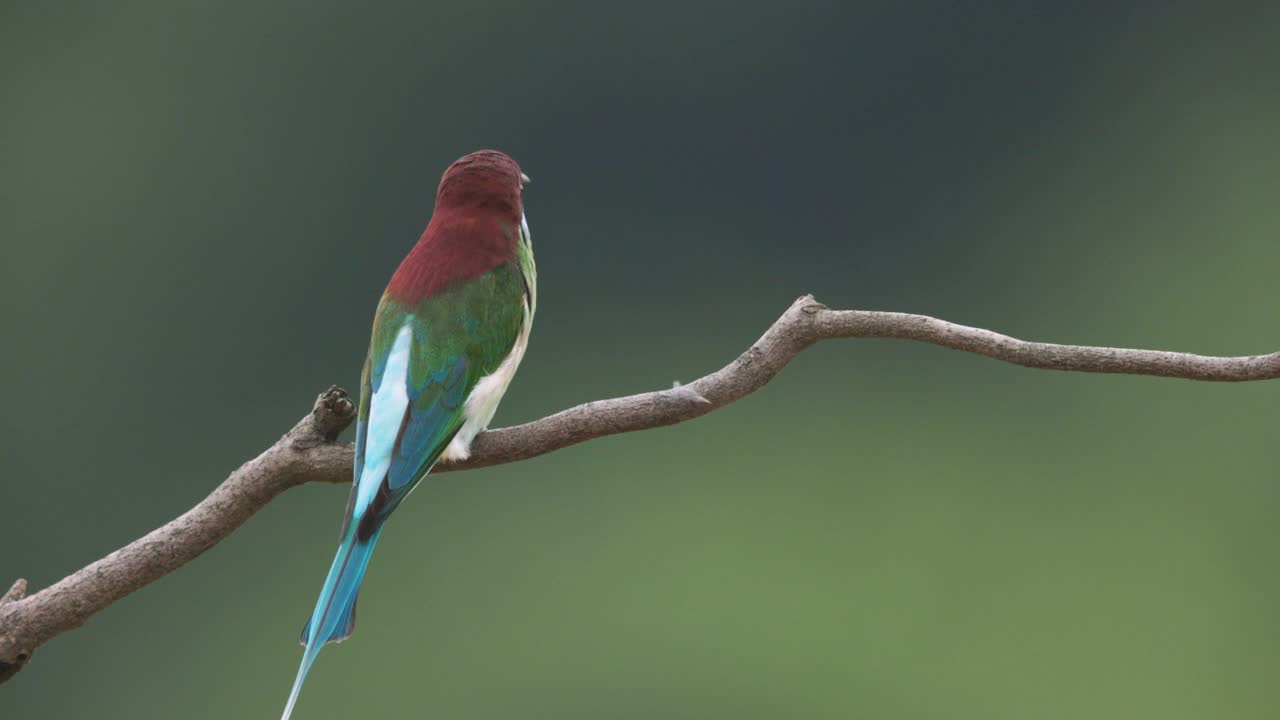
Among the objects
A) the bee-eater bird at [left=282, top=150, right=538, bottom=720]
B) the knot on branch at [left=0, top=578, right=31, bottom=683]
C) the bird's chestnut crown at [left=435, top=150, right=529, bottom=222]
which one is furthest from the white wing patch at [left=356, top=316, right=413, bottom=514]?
the knot on branch at [left=0, top=578, right=31, bottom=683]

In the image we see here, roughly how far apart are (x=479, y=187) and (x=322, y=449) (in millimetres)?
386

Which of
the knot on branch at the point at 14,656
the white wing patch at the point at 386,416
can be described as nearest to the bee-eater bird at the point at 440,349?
the white wing patch at the point at 386,416

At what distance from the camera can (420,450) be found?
1.39 metres

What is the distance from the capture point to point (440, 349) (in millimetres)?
1481

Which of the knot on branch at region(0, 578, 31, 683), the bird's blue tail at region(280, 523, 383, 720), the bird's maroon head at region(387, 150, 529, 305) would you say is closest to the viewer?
the bird's blue tail at region(280, 523, 383, 720)

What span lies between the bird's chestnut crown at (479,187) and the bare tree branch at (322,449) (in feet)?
1.06

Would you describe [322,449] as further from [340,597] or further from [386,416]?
[340,597]

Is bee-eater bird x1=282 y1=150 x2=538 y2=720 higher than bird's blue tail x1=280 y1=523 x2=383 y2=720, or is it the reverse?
bee-eater bird x1=282 y1=150 x2=538 y2=720

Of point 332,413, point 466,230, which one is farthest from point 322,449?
point 466,230

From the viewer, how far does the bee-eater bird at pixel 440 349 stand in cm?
132

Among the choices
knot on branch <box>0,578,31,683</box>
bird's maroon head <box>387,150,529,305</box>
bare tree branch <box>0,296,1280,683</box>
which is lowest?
knot on branch <box>0,578,31,683</box>

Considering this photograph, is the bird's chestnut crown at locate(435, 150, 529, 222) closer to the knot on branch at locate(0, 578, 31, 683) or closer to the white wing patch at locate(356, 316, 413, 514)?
the white wing patch at locate(356, 316, 413, 514)

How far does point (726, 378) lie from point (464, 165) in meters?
0.47

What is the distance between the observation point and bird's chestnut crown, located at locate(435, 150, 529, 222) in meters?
1.57
